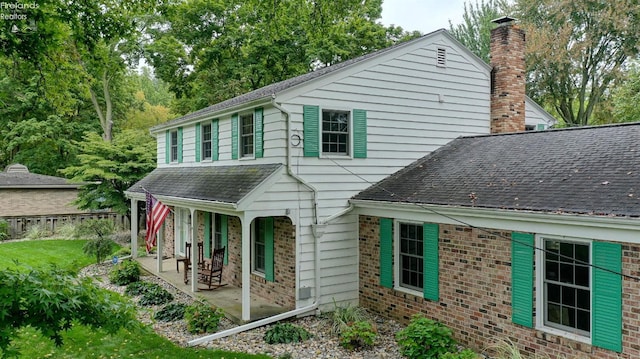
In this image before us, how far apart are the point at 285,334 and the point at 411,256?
3040mm

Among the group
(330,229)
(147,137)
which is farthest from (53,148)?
(330,229)

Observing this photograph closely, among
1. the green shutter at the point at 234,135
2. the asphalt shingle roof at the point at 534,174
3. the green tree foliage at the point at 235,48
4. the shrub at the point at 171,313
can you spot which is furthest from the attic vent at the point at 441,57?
the green tree foliage at the point at 235,48

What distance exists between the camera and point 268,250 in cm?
1132

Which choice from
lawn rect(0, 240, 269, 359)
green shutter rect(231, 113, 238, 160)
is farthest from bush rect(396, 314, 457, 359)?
green shutter rect(231, 113, 238, 160)

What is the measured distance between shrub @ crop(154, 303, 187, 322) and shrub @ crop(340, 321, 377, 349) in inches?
155

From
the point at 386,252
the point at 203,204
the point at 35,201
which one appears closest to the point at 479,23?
the point at 386,252

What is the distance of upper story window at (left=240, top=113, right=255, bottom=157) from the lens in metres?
11.5

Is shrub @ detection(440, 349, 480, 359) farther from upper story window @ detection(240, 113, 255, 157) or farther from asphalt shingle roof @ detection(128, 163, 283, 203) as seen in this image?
upper story window @ detection(240, 113, 255, 157)

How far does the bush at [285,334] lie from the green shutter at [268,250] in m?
2.03

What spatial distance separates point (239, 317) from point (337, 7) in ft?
29.9

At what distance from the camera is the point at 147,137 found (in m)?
23.1

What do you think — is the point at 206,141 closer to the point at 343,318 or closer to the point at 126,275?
the point at 126,275

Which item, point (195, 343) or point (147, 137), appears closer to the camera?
point (195, 343)

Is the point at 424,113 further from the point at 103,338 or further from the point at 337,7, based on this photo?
the point at 103,338
